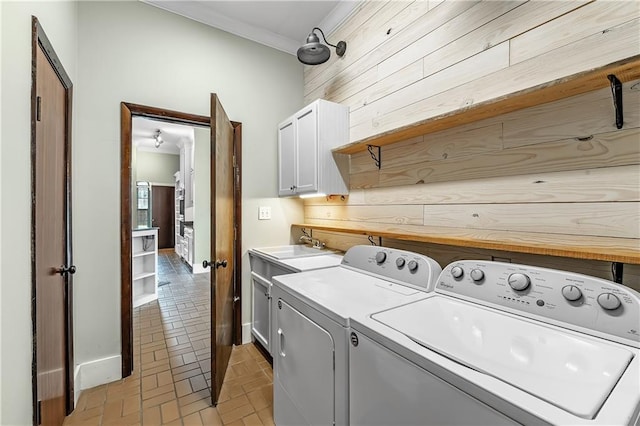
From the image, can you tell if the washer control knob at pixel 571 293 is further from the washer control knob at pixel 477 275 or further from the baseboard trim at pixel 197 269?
the baseboard trim at pixel 197 269

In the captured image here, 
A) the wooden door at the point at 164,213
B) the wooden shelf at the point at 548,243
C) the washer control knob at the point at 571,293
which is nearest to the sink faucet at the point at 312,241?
the wooden shelf at the point at 548,243

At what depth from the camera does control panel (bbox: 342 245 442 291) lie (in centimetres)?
134

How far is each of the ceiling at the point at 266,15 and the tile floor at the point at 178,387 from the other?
2.81 meters

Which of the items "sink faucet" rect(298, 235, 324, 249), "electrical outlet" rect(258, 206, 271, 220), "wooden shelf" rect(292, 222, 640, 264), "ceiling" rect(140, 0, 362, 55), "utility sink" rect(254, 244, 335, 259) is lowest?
"utility sink" rect(254, 244, 335, 259)

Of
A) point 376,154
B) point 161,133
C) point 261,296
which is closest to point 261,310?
point 261,296

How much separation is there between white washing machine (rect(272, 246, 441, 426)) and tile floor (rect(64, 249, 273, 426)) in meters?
0.38

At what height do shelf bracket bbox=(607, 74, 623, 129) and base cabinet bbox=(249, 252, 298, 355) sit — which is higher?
shelf bracket bbox=(607, 74, 623, 129)

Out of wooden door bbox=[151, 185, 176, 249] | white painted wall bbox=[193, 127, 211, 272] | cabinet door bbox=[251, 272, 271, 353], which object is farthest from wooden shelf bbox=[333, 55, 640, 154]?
wooden door bbox=[151, 185, 176, 249]

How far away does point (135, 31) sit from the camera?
2.09 metres

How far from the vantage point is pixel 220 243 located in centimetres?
192

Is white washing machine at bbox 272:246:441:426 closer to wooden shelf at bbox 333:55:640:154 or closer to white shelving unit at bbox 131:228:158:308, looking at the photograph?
wooden shelf at bbox 333:55:640:154

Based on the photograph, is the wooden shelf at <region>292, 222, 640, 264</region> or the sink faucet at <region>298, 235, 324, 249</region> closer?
the wooden shelf at <region>292, 222, 640, 264</region>

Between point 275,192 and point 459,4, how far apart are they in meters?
1.95

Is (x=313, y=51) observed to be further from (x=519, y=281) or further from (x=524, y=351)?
(x=524, y=351)
